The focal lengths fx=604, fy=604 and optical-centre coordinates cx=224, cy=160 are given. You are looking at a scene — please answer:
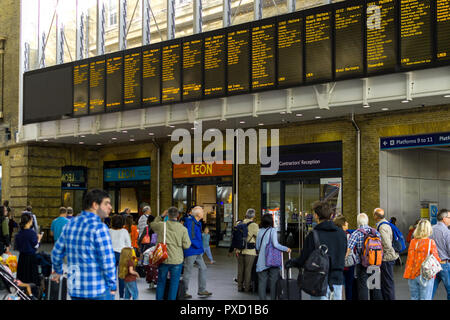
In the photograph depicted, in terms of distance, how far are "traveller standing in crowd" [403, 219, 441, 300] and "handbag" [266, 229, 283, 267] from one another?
206 cm

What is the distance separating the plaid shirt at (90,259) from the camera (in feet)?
18.4

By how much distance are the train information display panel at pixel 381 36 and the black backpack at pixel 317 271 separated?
827 centimetres

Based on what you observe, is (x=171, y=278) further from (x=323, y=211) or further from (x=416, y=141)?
(x=416, y=141)

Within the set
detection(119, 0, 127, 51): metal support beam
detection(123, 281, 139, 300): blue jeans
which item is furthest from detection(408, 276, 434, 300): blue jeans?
detection(119, 0, 127, 51): metal support beam

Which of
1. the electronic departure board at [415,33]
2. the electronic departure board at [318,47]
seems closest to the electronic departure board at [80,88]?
the electronic departure board at [318,47]

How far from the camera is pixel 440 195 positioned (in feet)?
68.0

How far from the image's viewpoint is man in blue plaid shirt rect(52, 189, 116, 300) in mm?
5602

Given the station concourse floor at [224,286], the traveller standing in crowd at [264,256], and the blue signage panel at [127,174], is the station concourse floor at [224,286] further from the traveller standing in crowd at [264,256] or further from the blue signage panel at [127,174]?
the blue signage panel at [127,174]

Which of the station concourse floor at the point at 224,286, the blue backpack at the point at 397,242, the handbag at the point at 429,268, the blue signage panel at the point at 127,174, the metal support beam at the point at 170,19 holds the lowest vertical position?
the station concourse floor at the point at 224,286

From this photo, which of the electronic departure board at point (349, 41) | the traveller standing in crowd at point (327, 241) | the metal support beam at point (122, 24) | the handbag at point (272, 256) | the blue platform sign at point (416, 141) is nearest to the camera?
the traveller standing in crowd at point (327, 241)

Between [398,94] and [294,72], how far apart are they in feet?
9.35

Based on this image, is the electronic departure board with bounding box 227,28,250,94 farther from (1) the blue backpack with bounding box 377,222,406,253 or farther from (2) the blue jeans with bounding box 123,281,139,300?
(2) the blue jeans with bounding box 123,281,139,300

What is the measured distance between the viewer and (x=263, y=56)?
16797 mm

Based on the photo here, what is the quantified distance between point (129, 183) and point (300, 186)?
31.8 ft
